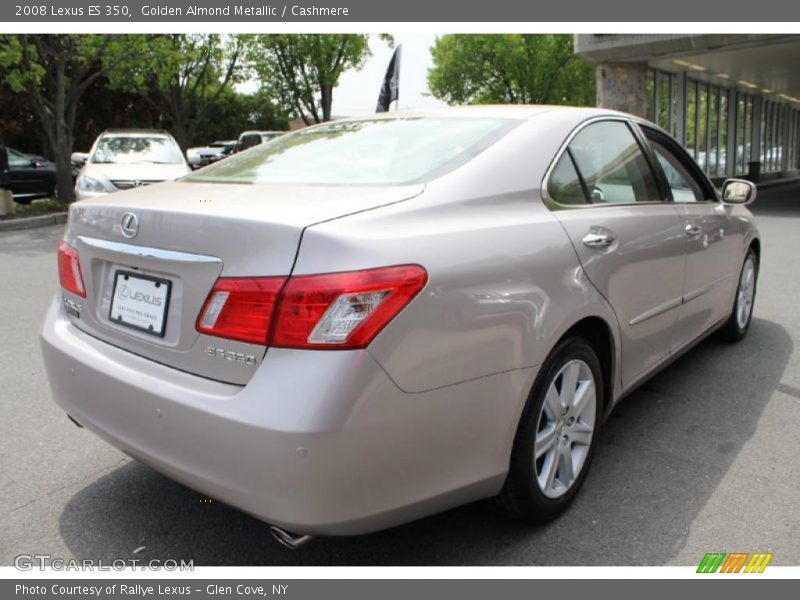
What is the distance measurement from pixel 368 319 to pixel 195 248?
→ 59 centimetres

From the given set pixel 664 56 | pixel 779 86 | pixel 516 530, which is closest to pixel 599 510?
pixel 516 530

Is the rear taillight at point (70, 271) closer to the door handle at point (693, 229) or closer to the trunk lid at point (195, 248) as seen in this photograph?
the trunk lid at point (195, 248)

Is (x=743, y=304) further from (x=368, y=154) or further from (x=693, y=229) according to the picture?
(x=368, y=154)

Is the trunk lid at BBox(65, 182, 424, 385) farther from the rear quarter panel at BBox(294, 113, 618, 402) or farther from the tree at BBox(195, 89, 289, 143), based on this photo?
the tree at BBox(195, 89, 289, 143)

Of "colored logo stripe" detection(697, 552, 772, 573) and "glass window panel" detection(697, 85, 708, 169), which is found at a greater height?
"glass window panel" detection(697, 85, 708, 169)

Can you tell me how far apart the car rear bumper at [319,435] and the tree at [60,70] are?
1279cm

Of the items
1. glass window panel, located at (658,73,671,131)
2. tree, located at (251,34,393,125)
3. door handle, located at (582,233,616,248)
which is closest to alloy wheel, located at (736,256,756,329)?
door handle, located at (582,233,616,248)

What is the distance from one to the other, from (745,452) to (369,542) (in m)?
1.86

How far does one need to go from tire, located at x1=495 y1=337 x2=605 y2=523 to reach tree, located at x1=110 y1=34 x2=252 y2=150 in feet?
47.7

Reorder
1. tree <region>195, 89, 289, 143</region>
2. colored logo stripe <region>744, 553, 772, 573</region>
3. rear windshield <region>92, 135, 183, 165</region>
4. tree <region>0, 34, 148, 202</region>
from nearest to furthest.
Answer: colored logo stripe <region>744, 553, 772, 573</region>
rear windshield <region>92, 135, 183, 165</region>
tree <region>0, 34, 148, 202</region>
tree <region>195, 89, 289, 143</region>

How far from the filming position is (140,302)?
2.37 meters

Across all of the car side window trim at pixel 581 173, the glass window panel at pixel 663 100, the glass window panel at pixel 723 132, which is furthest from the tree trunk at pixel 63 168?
the glass window panel at pixel 723 132

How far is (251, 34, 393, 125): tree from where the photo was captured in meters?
28.1

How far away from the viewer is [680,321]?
3732 millimetres
